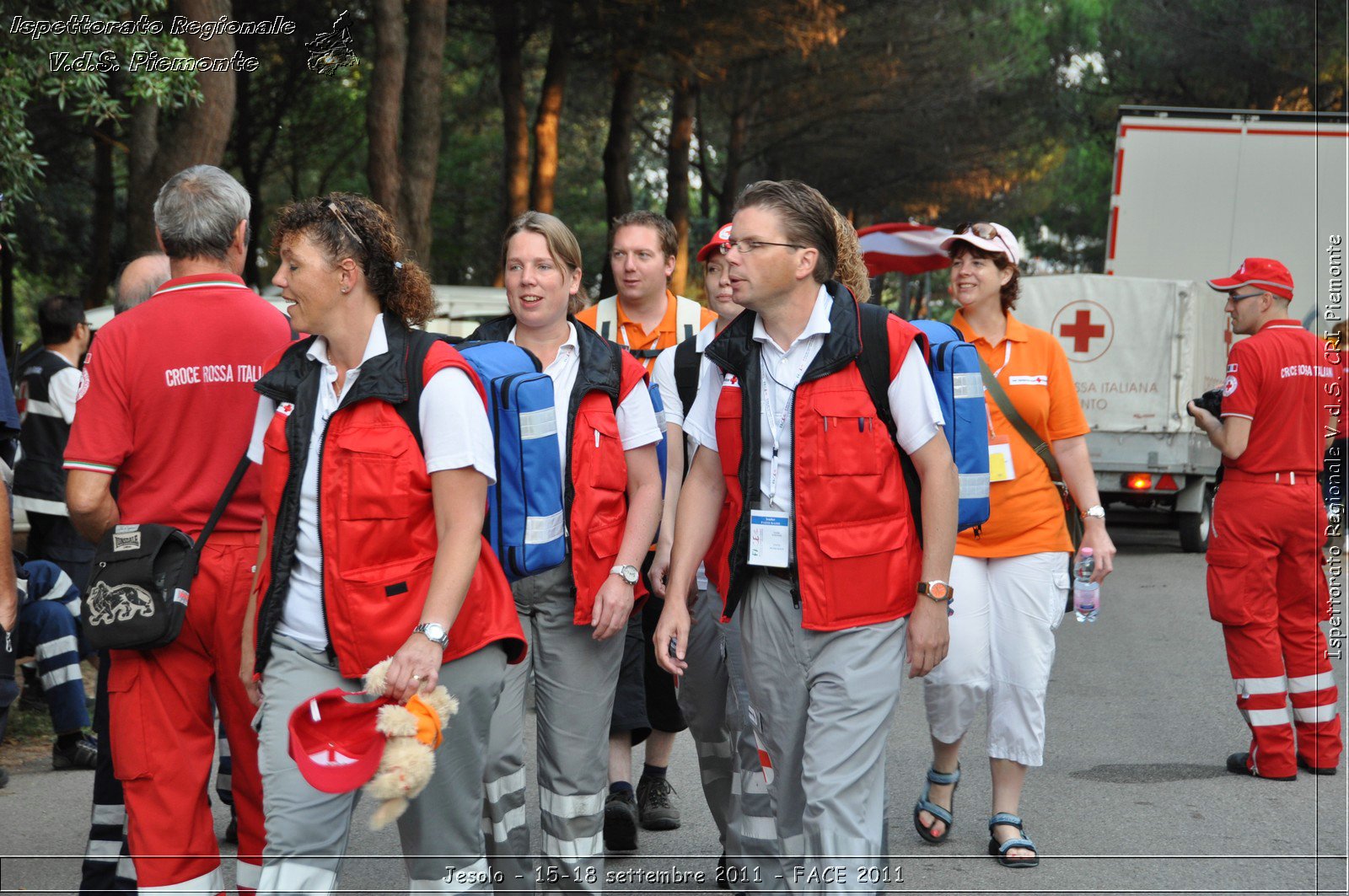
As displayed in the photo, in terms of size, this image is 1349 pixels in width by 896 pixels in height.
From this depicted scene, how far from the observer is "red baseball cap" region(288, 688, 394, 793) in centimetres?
304

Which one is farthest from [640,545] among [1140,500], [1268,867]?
[1140,500]

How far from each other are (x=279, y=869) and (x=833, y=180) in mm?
30908

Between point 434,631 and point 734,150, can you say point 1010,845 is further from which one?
point 734,150

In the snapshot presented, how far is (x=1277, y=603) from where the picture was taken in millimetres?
6684

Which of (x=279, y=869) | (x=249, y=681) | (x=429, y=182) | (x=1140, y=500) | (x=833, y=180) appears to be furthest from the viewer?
(x=833, y=180)

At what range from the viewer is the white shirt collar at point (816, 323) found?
3.80 metres

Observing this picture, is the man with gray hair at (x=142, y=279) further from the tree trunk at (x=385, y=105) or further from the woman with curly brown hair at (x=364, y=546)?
the tree trunk at (x=385, y=105)

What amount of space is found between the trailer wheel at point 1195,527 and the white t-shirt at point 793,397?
12.4m

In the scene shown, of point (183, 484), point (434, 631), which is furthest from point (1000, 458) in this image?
point (183, 484)

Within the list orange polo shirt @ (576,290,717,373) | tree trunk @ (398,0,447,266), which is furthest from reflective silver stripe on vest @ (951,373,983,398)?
tree trunk @ (398,0,447,266)

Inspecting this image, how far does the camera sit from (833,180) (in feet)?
108

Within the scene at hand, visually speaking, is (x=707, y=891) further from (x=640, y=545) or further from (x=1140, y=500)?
(x=1140, y=500)

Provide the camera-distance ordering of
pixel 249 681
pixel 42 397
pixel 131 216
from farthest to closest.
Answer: pixel 131 216 < pixel 42 397 < pixel 249 681

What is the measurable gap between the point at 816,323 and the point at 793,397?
21 cm
